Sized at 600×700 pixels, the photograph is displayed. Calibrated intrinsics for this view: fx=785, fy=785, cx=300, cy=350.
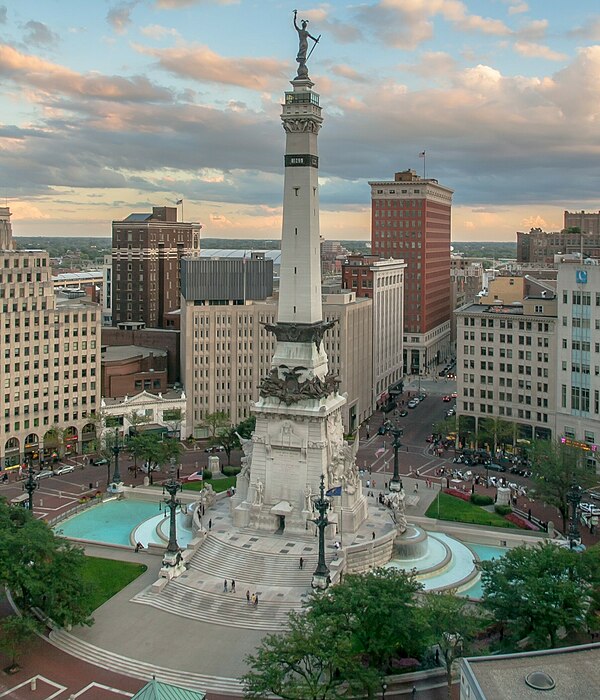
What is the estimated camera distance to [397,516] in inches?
2857

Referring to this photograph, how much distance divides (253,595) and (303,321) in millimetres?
25676

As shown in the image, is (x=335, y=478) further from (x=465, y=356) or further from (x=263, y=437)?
(x=465, y=356)

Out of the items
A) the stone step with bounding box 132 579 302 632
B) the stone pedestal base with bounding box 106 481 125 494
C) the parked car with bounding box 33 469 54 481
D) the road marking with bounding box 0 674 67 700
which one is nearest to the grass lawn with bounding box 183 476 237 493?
the stone pedestal base with bounding box 106 481 125 494

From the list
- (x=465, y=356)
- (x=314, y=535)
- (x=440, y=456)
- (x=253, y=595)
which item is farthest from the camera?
(x=465, y=356)

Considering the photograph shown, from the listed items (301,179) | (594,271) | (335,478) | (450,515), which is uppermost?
(301,179)

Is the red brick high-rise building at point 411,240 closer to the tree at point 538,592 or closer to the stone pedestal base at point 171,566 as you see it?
the stone pedestal base at point 171,566

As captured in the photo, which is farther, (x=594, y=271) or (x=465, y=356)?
(x=465, y=356)

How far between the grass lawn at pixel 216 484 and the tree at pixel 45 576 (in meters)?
36.8

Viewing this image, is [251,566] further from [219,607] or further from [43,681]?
[43,681]

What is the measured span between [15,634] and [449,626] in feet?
89.8

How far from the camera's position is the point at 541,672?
3588 centimetres

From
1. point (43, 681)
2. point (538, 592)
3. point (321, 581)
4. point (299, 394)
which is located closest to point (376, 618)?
point (538, 592)

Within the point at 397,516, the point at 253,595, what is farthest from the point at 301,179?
the point at 253,595

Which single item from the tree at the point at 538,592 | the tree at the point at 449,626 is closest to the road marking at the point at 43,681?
the tree at the point at 449,626
